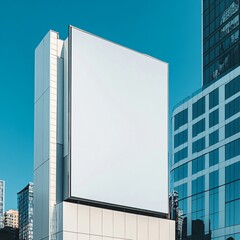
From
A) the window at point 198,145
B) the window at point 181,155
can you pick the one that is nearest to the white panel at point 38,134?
the window at point 198,145

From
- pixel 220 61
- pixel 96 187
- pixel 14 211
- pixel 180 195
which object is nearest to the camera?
pixel 96 187

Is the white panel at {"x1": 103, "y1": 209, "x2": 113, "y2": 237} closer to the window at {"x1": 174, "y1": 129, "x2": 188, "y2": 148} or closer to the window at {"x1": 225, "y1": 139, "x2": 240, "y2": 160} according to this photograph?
the window at {"x1": 225, "y1": 139, "x2": 240, "y2": 160}

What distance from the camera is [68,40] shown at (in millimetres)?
25500

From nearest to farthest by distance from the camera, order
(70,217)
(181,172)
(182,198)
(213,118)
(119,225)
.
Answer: (70,217) < (119,225) < (213,118) < (182,198) < (181,172)

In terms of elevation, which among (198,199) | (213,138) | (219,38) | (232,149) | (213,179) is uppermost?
(219,38)

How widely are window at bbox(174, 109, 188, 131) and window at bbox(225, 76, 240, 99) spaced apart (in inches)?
370

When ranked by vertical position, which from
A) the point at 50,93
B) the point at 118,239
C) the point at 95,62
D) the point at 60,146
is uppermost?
the point at 95,62

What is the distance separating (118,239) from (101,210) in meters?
1.49

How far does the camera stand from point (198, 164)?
74938 mm

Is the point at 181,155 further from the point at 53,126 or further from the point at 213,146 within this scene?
the point at 53,126

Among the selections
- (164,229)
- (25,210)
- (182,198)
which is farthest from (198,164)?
(25,210)

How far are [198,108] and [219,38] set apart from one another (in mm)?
14081

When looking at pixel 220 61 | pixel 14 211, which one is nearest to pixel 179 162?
pixel 220 61

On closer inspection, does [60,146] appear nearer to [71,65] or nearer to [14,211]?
[71,65]
